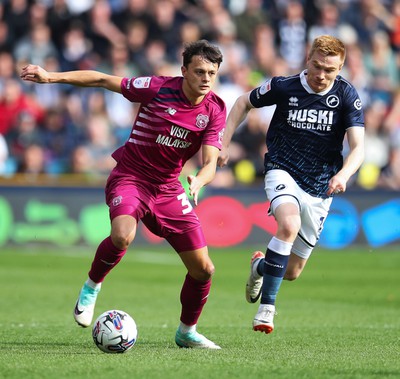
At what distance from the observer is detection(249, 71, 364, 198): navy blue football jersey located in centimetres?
880

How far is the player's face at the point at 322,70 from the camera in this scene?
8.49 m

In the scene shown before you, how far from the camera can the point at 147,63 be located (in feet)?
66.4

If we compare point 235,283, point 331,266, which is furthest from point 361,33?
point 235,283

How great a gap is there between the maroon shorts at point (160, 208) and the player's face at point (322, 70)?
159 cm

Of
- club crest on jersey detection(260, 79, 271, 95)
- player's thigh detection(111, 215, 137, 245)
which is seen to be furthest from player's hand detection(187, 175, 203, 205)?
club crest on jersey detection(260, 79, 271, 95)

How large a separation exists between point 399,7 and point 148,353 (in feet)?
57.4

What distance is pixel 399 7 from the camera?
23.4 m

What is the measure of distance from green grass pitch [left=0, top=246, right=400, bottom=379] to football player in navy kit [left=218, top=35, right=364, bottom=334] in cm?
100

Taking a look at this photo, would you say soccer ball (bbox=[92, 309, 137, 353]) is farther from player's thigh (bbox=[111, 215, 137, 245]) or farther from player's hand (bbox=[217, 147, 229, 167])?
player's hand (bbox=[217, 147, 229, 167])

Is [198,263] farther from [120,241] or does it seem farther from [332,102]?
[332,102]

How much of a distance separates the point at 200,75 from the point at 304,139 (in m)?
1.30

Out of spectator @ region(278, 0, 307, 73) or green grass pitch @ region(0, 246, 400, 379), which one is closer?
green grass pitch @ region(0, 246, 400, 379)

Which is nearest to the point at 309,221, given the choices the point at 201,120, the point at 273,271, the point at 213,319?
the point at 273,271

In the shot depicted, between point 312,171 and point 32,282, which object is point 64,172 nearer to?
point 32,282
